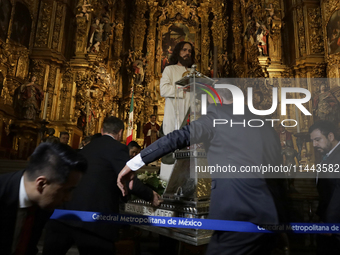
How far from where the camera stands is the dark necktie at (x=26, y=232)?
1348 mm

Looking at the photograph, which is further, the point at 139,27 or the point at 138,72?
the point at 139,27

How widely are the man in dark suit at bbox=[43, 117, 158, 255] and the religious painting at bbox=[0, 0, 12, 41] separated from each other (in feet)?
30.0

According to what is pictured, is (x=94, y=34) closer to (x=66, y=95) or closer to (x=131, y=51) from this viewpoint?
(x=131, y=51)

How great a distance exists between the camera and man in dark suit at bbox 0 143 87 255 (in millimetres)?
1286

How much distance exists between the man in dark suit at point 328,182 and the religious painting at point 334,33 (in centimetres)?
923

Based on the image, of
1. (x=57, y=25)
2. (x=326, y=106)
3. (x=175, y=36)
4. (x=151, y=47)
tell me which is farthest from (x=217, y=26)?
(x=57, y=25)

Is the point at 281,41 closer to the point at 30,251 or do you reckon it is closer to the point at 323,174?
the point at 323,174

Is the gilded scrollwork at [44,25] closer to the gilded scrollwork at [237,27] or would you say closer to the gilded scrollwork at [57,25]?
the gilded scrollwork at [57,25]

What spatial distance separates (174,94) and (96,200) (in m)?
2.04

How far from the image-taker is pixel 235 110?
1781 millimetres

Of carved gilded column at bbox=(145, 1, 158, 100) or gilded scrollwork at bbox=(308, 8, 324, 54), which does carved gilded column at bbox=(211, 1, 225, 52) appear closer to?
carved gilded column at bbox=(145, 1, 158, 100)

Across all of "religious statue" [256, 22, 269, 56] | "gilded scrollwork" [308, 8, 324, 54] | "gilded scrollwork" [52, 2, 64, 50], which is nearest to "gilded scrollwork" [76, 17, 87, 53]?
"gilded scrollwork" [52, 2, 64, 50]

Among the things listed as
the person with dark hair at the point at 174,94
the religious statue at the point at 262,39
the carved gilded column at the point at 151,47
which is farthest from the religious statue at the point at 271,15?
the person with dark hair at the point at 174,94

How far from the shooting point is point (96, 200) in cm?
214
